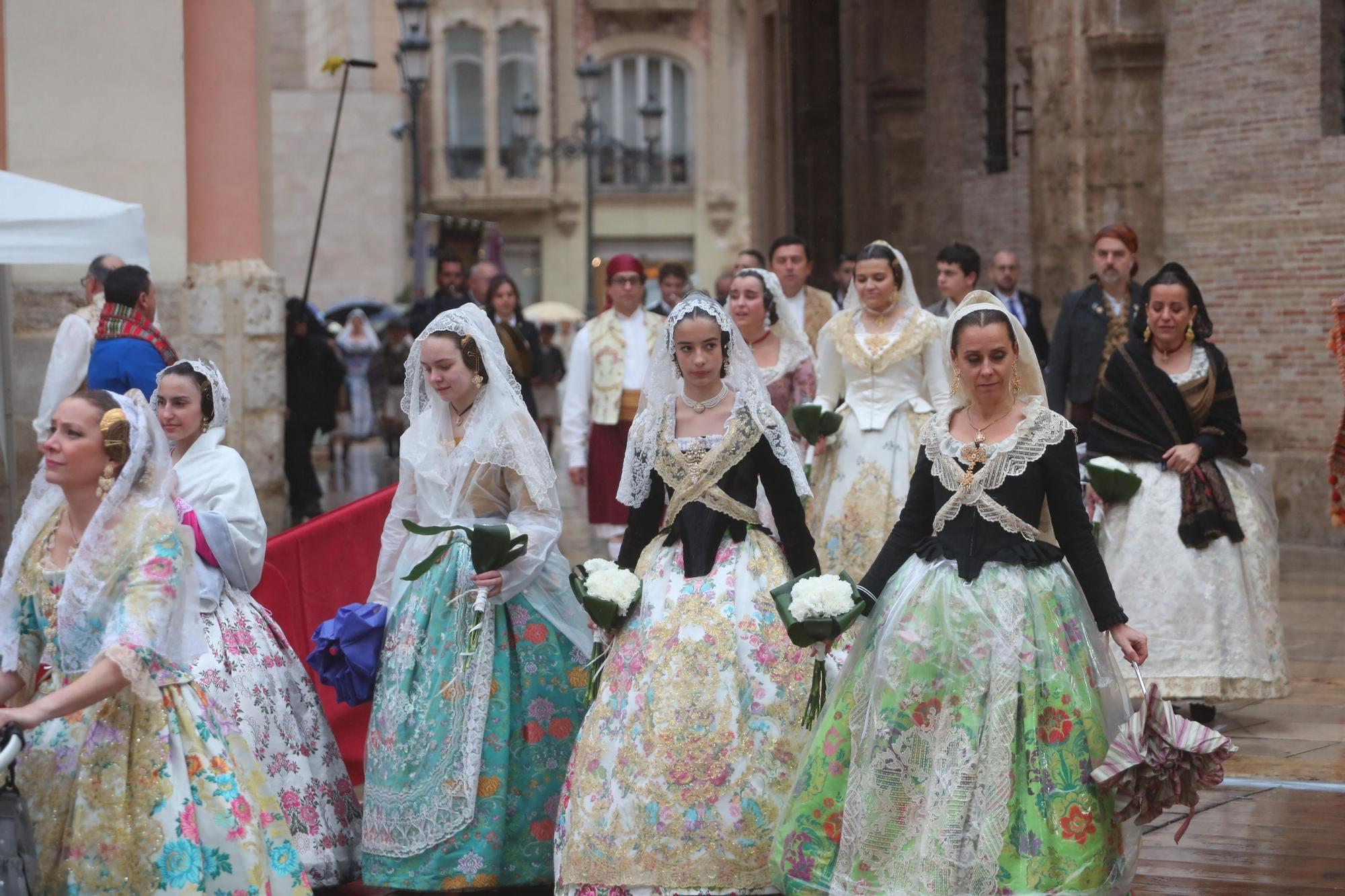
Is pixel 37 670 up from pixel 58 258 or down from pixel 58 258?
down

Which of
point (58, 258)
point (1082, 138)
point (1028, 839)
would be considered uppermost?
point (1082, 138)

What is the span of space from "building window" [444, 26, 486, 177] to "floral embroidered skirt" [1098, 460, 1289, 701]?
37.6m

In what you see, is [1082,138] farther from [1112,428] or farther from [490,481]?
[490,481]

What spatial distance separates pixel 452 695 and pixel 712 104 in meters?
40.1

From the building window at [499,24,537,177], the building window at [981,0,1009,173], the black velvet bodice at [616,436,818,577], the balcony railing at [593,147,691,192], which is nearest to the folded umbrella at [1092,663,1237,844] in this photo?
the black velvet bodice at [616,436,818,577]

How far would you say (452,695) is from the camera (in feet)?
18.5

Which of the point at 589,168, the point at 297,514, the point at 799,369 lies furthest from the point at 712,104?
the point at 799,369

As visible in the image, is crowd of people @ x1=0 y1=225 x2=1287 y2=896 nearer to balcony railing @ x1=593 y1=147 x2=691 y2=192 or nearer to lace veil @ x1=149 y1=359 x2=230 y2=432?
lace veil @ x1=149 y1=359 x2=230 y2=432

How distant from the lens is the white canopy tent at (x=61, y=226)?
880 cm

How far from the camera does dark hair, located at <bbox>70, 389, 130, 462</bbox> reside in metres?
4.52

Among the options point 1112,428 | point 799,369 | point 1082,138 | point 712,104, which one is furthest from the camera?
point 712,104

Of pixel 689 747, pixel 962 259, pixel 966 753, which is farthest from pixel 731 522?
pixel 962 259

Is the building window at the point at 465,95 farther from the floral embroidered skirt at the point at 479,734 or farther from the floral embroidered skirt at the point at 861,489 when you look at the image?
the floral embroidered skirt at the point at 479,734

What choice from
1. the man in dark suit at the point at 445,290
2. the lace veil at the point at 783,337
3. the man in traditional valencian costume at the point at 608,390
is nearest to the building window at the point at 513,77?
the man in dark suit at the point at 445,290
